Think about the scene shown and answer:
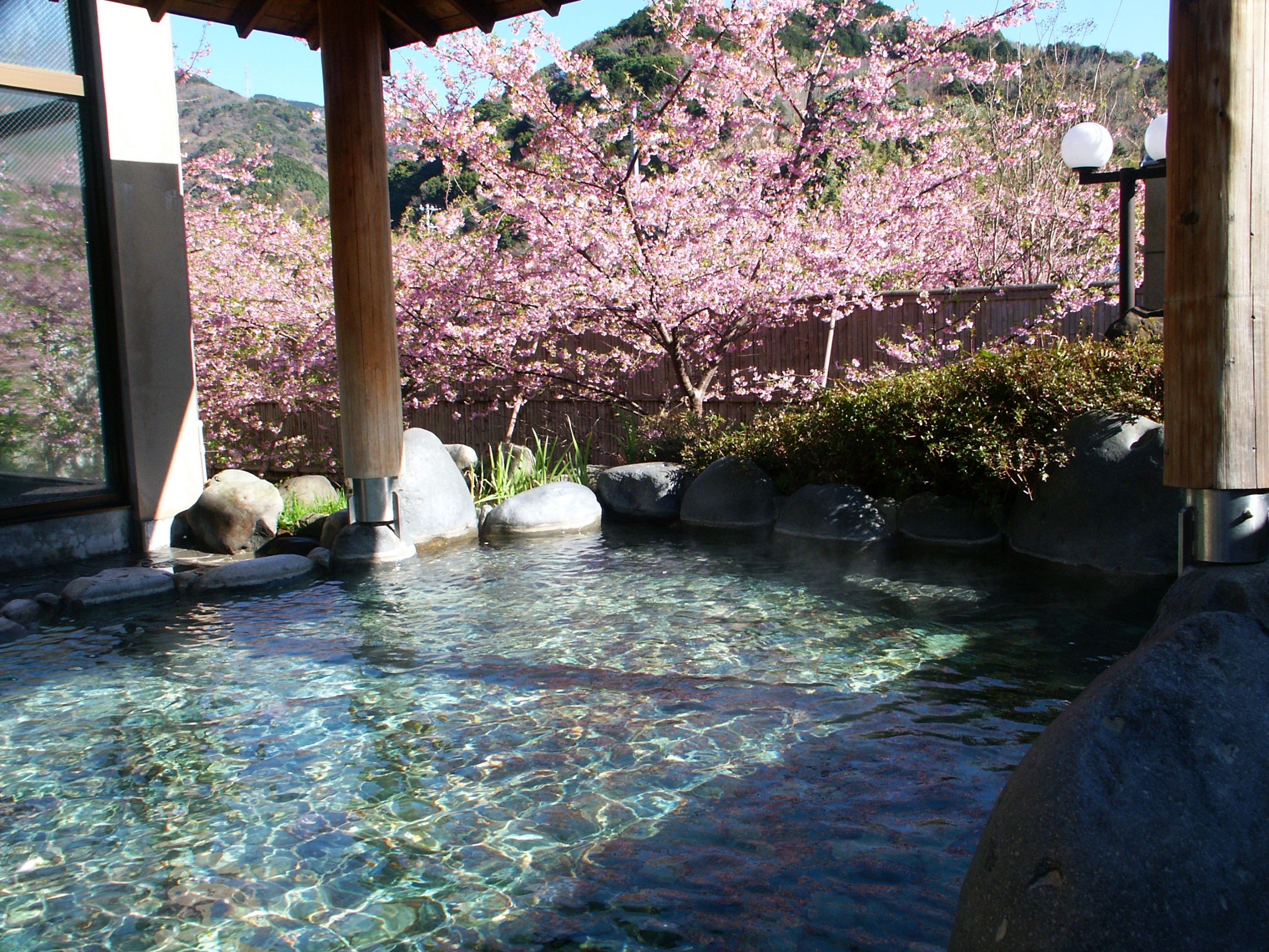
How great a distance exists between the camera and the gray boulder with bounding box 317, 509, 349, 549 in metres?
8.37

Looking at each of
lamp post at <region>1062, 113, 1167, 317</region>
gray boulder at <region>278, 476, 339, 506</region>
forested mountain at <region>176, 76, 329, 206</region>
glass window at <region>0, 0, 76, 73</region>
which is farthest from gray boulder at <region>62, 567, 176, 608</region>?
forested mountain at <region>176, 76, 329, 206</region>

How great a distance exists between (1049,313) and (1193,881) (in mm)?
10086

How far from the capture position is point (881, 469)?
839 centimetres

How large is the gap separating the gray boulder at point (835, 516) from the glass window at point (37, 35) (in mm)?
6825

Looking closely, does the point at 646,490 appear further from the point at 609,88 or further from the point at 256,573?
the point at 609,88

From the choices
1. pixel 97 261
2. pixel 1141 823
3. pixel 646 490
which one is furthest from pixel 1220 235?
pixel 97 261

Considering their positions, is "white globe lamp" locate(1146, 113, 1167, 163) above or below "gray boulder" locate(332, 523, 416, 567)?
above

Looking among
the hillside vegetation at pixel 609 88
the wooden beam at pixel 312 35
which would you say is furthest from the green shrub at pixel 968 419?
the wooden beam at pixel 312 35

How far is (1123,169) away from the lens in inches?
333

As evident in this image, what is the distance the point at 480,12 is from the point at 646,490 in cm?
459

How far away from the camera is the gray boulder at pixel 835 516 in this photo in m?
8.27

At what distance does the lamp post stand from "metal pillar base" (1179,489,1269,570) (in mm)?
4876

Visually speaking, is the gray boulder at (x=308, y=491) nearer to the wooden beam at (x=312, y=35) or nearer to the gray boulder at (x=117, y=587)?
the gray boulder at (x=117, y=587)

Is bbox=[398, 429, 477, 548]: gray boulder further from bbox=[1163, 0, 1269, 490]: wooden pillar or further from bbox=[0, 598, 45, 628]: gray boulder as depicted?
bbox=[1163, 0, 1269, 490]: wooden pillar
